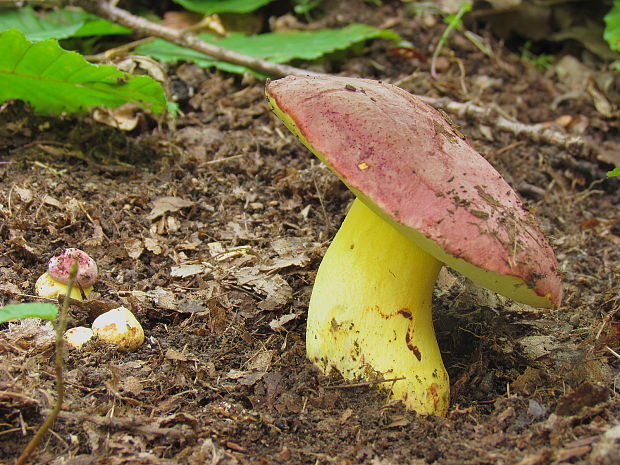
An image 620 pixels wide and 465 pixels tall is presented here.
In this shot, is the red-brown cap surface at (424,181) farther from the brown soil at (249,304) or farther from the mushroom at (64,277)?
the mushroom at (64,277)

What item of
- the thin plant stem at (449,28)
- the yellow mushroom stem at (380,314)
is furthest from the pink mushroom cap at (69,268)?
the thin plant stem at (449,28)

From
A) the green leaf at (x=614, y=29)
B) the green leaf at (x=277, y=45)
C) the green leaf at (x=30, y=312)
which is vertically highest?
the green leaf at (x=30, y=312)

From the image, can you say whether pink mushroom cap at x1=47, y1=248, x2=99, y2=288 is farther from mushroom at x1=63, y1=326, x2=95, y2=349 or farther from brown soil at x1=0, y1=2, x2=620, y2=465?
mushroom at x1=63, y1=326, x2=95, y2=349

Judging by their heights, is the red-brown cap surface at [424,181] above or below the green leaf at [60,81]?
above

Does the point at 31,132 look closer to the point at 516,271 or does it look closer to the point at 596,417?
the point at 516,271

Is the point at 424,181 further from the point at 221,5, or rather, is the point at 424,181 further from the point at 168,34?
the point at 221,5

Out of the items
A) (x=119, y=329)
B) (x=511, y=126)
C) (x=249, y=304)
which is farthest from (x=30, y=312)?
(x=511, y=126)

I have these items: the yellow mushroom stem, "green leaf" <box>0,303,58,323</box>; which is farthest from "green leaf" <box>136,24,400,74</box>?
"green leaf" <box>0,303,58,323</box>
